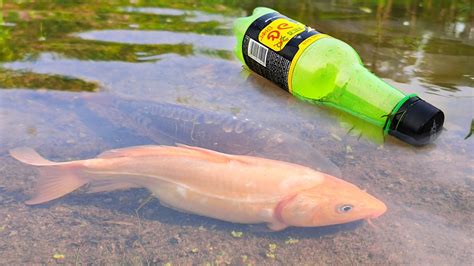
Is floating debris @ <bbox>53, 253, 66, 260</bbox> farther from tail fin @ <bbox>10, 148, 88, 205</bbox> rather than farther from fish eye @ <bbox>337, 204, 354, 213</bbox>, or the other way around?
fish eye @ <bbox>337, 204, 354, 213</bbox>

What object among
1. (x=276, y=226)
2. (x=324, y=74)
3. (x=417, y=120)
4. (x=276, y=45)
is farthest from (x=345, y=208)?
(x=276, y=45)

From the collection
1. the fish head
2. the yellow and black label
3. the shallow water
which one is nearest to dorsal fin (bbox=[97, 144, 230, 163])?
the shallow water

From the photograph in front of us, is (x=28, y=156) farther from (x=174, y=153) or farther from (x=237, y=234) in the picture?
(x=237, y=234)

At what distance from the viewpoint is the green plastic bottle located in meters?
1.40

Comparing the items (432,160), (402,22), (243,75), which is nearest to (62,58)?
(243,75)

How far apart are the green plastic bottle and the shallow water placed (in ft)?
0.16

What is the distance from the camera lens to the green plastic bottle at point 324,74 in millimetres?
1404

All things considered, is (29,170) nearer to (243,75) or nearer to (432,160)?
(243,75)

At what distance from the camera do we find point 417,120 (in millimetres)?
1301

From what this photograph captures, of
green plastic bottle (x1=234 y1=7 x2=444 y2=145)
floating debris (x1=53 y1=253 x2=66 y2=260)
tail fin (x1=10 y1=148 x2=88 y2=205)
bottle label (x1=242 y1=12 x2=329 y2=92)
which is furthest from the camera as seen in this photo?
bottle label (x1=242 y1=12 x2=329 y2=92)

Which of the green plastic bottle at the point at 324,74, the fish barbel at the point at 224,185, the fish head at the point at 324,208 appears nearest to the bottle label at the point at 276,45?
the green plastic bottle at the point at 324,74

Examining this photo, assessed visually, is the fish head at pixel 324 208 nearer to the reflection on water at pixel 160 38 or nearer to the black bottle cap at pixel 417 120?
the black bottle cap at pixel 417 120

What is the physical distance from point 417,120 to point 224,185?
1.91 feet

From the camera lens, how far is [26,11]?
256 cm
